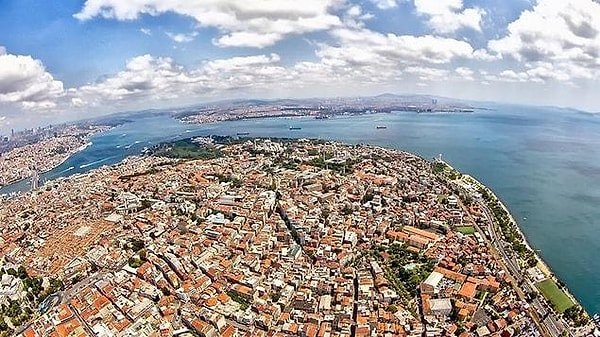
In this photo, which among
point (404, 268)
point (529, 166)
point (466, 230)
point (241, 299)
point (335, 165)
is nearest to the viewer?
point (241, 299)

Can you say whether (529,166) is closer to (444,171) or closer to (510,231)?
(444,171)

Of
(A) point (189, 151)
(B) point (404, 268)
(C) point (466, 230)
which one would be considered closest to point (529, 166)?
(C) point (466, 230)

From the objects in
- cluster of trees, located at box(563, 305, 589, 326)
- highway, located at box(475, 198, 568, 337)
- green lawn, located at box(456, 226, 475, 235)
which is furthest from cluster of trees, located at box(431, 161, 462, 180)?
cluster of trees, located at box(563, 305, 589, 326)

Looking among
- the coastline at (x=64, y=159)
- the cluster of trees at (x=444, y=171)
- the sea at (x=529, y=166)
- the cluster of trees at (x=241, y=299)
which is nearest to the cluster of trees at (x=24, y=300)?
the cluster of trees at (x=241, y=299)

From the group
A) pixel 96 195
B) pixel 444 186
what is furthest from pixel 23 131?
pixel 444 186

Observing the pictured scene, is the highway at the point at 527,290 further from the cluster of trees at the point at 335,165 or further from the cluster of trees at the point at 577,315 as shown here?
the cluster of trees at the point at 335,165

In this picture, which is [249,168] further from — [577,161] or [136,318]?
[577,161]
